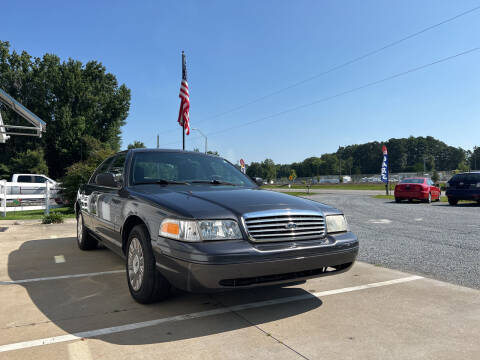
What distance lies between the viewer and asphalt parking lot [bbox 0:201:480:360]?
96.5 inches

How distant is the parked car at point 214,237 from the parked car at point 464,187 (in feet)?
49.4

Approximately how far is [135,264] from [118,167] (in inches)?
69.6

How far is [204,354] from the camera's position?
2391 millimetres

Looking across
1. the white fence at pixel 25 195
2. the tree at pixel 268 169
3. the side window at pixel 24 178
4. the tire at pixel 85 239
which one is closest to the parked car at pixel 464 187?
the tire at pixel 85 239

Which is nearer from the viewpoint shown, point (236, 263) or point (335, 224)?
point (236, 263)

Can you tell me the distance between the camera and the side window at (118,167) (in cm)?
418

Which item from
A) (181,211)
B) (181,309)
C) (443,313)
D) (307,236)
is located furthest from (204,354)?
(443,313)

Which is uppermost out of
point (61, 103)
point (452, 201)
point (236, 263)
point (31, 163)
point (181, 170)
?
point (61, 103)

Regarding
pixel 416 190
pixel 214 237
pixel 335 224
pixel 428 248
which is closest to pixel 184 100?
pixel 428 248

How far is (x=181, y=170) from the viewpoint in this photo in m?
4.25

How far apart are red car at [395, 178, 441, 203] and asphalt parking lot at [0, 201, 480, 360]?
14976 mm

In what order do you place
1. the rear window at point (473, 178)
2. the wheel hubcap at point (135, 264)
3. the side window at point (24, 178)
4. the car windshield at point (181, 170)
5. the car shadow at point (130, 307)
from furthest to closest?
the side window at point (24, 178) < the rear window at point (473, 178) < the car windshield at point (181, 170) < the wheel hubcap at point (135, 264) < the car shadow at point (130, 307)

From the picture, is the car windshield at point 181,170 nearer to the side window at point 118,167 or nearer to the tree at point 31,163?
the side window at point 118,167

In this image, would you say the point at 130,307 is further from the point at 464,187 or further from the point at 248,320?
the point at 464,187
